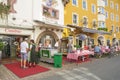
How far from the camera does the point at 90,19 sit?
117 ft

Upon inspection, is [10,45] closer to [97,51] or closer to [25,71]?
[25,71]

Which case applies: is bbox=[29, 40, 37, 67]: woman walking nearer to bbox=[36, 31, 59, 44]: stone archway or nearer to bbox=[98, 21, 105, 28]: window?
bbox=[36, 31, 59, 44]: stone archway

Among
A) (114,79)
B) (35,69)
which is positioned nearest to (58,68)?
(35,69)

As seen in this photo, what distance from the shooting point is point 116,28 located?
47156 millimetres

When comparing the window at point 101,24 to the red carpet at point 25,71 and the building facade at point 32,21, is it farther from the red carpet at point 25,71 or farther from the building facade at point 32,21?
the red carpet at point 25,71

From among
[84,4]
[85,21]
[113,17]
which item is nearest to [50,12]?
[85,21]

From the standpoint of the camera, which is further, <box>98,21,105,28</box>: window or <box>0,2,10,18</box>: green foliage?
<box>98,21,105,28</box>: window

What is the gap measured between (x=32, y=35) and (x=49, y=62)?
5121 mm

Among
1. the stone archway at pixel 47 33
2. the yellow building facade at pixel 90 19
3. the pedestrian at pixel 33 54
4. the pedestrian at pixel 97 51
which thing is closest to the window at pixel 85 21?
the yellow building facade at pixel 90 19

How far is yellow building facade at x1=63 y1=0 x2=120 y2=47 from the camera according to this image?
29959 millimetres

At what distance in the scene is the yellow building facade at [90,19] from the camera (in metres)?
30.0

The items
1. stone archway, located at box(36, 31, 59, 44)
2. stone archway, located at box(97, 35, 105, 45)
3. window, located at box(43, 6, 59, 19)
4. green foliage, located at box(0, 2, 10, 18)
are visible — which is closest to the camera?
green foliage, located at box(0, 2, 10, 18)

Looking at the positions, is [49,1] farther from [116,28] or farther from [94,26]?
[116,28]

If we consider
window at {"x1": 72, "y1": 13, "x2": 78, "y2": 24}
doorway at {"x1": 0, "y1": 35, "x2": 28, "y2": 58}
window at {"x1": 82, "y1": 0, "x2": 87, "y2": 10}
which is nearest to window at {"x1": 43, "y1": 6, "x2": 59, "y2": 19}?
doorway at {"x1": 0, "y1": 35, "x2": 28, "y2": 58}
